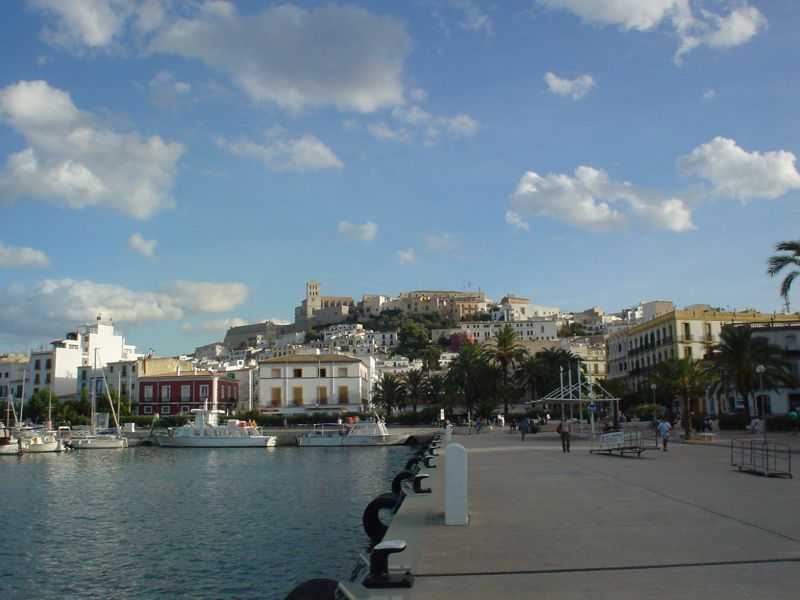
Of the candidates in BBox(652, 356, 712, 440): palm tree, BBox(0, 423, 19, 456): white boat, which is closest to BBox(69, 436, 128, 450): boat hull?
BBox(0, 423, 19, 456): white boat

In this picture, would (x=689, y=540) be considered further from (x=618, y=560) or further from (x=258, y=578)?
(x=258, y=578)

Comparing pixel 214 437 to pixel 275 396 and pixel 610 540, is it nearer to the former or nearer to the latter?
pixel 275 396

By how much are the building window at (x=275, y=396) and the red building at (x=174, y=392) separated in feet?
22.2

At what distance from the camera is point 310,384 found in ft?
284

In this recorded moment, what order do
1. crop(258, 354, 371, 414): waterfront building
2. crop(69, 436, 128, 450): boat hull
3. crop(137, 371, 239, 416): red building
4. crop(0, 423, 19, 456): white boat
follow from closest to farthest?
crop(0, 423, 19, 456): white boat, crop(69, 436, 128, 450): boat hull, crop(258, 354, 371, 414): waterfront building, crop(137, 371, 239, 416): red building

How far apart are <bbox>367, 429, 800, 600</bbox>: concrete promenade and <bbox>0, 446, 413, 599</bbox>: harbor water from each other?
3430 mm

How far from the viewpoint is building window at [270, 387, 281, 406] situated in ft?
284

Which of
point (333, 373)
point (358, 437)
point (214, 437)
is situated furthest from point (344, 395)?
point (214, 437)

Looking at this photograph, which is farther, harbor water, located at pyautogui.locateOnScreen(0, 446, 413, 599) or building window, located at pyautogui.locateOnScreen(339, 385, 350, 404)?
building window, located at pyautogui.locateOnScreen(339, 385, 350, 404)

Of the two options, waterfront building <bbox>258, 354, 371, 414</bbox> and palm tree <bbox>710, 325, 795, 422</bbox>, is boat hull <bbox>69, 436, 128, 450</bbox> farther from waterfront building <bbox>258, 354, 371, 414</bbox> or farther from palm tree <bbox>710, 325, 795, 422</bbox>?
palm tree <bbox>710, 325, 795, 422</bbox>

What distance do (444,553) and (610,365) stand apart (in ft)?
289

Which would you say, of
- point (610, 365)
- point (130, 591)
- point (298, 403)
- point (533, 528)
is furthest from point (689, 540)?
point (610, 365)

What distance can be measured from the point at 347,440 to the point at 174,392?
33839mm

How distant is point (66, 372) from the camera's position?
103312 millimetres
